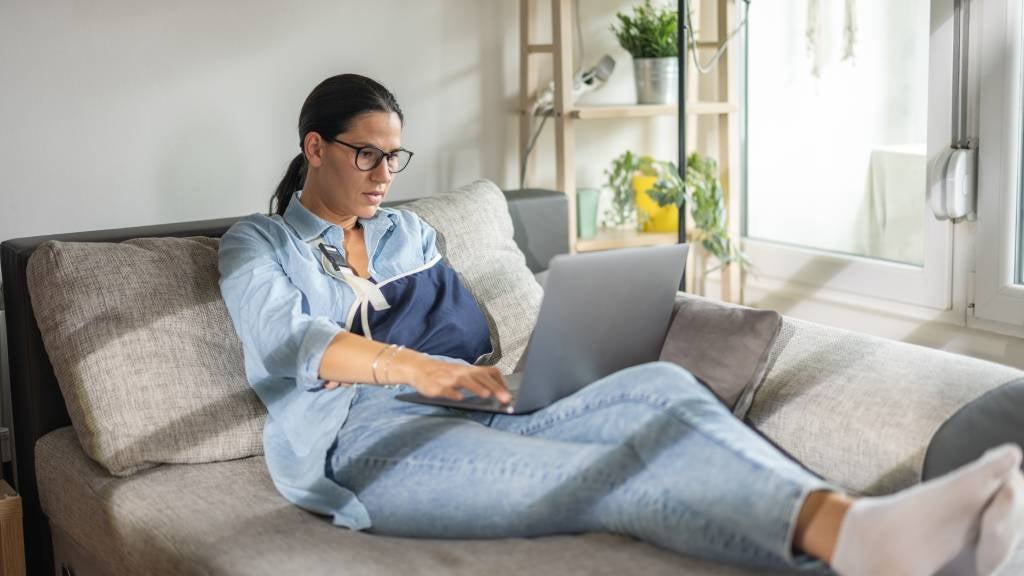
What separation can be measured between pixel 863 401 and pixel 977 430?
20 centimetres

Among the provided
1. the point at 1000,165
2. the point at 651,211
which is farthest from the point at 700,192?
the point at 1000,165

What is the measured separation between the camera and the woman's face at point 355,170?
200 cm

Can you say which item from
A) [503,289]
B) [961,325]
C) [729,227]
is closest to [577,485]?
[503,289]

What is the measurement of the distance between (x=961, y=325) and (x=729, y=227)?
765mm

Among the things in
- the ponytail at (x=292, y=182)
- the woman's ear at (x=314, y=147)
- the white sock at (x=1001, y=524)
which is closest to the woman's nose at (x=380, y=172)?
the woman's ear at (x=314, y=147)

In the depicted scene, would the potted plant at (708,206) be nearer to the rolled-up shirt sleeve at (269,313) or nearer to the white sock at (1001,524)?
the rolled-up shirt sleeve at (269,313)

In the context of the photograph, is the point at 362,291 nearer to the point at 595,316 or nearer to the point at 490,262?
the point at 490,262

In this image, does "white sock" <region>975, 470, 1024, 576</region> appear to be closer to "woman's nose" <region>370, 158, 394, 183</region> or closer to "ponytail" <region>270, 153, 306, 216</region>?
"woman's nose" <region>370, 158, 394, 183</region>

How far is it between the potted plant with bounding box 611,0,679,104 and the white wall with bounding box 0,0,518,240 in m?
0.34

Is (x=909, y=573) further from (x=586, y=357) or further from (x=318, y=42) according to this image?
(x=318, y=42)

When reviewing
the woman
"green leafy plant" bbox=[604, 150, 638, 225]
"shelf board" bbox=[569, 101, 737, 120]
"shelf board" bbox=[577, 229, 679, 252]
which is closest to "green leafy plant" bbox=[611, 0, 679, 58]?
"shelf board" bbox=[569, 101, 737, 120]

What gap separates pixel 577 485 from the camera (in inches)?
60.0

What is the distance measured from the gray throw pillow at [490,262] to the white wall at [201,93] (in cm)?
64

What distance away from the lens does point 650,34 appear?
3.08 meters
